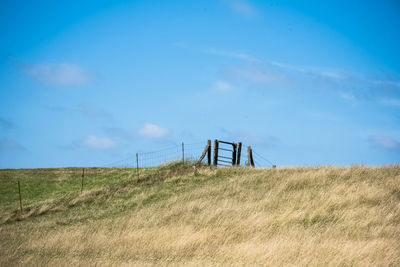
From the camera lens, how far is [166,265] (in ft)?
31.7

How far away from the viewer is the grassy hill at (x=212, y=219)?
416 inches

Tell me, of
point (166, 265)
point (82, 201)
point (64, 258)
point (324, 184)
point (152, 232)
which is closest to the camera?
point (166, 265)

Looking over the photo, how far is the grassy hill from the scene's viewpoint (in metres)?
10.6

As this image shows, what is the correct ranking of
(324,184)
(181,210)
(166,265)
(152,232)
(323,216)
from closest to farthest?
(166,265), (152,232), (323,216), (181,210), (324,184)

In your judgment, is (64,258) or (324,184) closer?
(64,258)

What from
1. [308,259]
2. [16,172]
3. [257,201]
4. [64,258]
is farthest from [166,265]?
[16,172]

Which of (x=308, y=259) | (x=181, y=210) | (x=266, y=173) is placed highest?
(x=266, y=173)

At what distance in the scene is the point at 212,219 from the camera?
15.3 m

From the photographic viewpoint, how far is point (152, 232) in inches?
526

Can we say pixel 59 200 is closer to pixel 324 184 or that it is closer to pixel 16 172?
pixel 16 172

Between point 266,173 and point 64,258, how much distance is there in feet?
46.8

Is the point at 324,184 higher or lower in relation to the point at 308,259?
higher

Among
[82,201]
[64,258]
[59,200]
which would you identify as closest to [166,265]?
[64,258]

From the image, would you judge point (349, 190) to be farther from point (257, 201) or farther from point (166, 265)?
point (166, 265)
